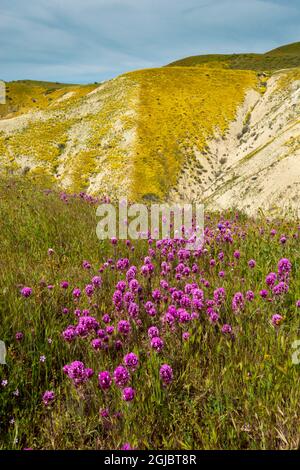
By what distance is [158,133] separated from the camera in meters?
33.3

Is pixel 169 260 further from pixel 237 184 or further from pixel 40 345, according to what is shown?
pixel 237 184

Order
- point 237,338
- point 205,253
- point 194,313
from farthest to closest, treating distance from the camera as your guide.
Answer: point 205,253
point 194,313
point 237,338

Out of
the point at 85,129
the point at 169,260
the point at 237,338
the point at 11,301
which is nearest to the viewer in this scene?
the point at 237,338

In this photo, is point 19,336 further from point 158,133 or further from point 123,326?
point 158,133

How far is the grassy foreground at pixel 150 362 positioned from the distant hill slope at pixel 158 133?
16794mm

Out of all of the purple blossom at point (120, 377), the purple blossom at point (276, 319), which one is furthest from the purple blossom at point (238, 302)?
the purple blossom at point (120, 377)

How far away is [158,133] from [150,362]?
31.9 metres

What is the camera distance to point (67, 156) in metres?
33.3

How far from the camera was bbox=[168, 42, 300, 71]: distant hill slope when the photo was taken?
8291 centimetres

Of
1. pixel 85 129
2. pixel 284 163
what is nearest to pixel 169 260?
pixel 284 163

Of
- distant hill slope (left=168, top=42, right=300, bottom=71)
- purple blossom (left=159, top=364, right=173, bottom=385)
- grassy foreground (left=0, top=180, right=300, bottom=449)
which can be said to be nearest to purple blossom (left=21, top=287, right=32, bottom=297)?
grassy foreground (left=0, top=180, right=300, bottom=449)

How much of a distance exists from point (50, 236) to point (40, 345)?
4.17 metres

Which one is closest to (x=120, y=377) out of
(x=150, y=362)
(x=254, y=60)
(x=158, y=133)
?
(x=150, y=362)

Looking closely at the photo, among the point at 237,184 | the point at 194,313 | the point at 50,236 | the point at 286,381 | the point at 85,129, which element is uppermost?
the point at 85,129
